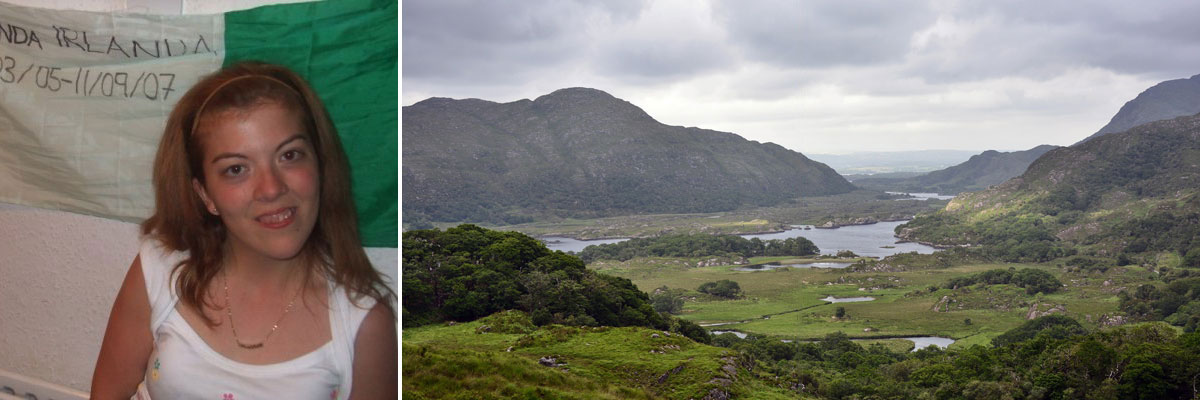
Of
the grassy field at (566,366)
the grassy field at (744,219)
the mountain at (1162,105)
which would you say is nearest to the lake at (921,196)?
the grassy field at (744,219)

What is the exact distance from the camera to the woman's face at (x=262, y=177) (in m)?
1.73

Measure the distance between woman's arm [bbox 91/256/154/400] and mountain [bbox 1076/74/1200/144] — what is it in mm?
14960

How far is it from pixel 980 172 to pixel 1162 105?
3.24 metres

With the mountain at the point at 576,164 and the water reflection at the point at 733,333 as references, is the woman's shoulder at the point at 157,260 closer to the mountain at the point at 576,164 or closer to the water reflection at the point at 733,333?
the water reflection at the point at 733,333

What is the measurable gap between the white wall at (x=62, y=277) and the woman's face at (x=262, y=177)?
259 millimetres

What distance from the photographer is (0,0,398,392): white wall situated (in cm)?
205

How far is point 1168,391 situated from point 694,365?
5533 millimetres

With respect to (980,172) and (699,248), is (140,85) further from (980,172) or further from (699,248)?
(980,172)

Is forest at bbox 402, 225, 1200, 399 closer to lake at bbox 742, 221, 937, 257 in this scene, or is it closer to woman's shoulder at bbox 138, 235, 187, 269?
lake at bbox 742, 221, 937, 257

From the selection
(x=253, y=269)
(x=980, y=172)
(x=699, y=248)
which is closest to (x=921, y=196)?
(x=980, y=172)

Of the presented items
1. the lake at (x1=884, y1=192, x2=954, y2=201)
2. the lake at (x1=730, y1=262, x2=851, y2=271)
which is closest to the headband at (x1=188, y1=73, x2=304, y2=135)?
the lake at (x1=730, y1=262, x2=851, y2=271)

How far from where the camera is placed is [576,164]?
16.0 meters

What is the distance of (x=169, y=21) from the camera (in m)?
1.98

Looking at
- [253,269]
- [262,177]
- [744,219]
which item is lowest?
[744,219]
